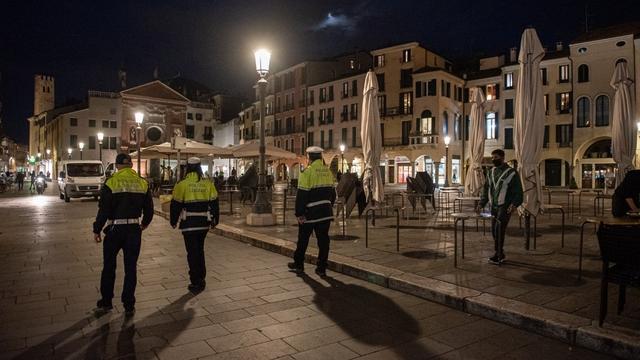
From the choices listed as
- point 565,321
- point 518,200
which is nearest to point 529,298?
point 565,321

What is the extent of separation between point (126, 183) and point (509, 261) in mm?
5616

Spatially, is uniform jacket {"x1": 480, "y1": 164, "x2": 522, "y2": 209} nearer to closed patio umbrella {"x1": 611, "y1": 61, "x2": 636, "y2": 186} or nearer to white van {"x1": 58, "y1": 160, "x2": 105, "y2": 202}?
closed patio umbrella {"x1": 611, "y1": 61, "x2": 636, "y2": 186}

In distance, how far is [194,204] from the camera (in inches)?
242

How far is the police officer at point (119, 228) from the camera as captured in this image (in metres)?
5.05

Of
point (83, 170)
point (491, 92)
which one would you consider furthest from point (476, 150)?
point (491, 92)

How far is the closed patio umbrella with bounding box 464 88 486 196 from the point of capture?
1428 cm

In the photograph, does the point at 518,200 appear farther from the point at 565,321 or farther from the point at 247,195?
the point at 247,195

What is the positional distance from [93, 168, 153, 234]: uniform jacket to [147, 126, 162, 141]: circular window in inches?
2159

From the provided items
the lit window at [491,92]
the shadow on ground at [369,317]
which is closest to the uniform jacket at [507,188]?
the shadow on ground at [369,317]

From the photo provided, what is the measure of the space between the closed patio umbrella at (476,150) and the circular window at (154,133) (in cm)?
4825

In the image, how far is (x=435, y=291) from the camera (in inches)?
217

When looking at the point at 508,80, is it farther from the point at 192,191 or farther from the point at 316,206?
the point at 192,191

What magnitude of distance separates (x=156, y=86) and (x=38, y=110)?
49016 mm

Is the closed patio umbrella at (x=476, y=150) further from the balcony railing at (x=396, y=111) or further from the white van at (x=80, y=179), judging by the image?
the balcony railing at (x=396, y=111)
